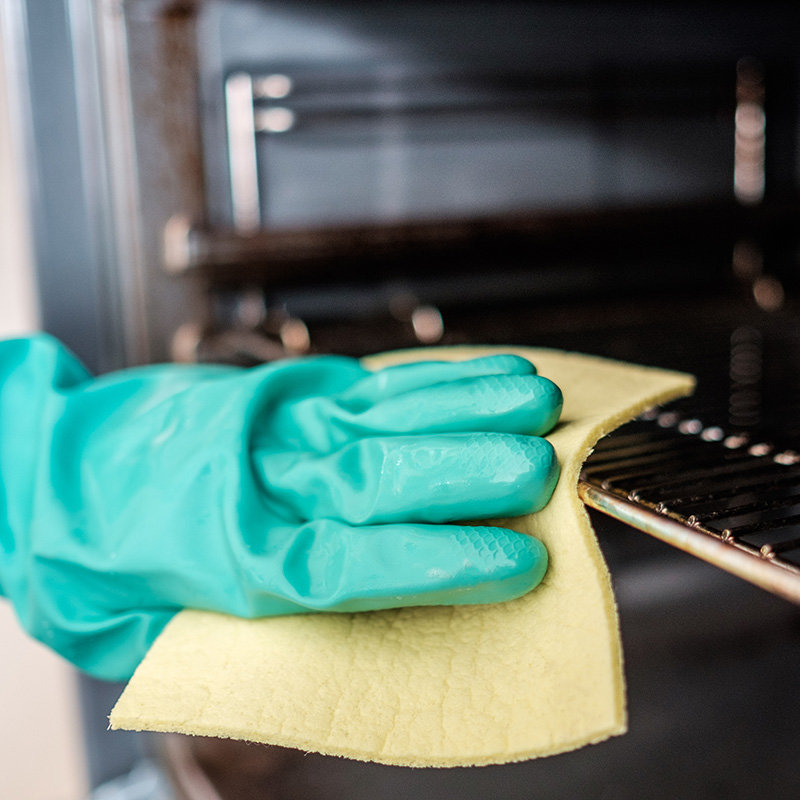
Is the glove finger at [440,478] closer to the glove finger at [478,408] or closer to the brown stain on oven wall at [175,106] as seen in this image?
the glove finger at [478,408]

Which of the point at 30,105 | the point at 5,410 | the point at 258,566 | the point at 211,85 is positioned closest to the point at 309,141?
the point at 211,85

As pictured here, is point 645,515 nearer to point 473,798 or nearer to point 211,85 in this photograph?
point 473,798

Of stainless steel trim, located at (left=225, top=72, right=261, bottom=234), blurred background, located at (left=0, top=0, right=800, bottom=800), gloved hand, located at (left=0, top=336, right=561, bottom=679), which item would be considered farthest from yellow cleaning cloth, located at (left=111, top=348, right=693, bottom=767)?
stainless steel trim, located at (left=225, top=72, right=261, bottom=234)

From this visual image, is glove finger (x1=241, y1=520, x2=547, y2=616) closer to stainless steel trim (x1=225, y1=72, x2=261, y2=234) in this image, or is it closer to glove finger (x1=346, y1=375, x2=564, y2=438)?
glove finger (x1=346, y1=375, x2=564, y2=438)

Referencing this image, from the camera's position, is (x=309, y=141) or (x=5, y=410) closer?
(x=5, y=410)

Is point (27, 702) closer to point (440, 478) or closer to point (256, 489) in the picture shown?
point (256, 489)

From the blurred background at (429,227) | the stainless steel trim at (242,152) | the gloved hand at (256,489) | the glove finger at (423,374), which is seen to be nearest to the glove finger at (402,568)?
the gloved hand at (256,489)

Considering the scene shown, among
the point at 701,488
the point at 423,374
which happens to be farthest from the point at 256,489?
the point at 701,488

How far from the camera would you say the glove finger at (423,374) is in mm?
495

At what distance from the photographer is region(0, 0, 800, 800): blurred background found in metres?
0.92

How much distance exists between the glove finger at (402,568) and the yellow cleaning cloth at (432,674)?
26 mm

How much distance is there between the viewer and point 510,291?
1.15m

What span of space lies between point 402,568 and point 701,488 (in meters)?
0.17

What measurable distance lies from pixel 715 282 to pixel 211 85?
30.8 inches
